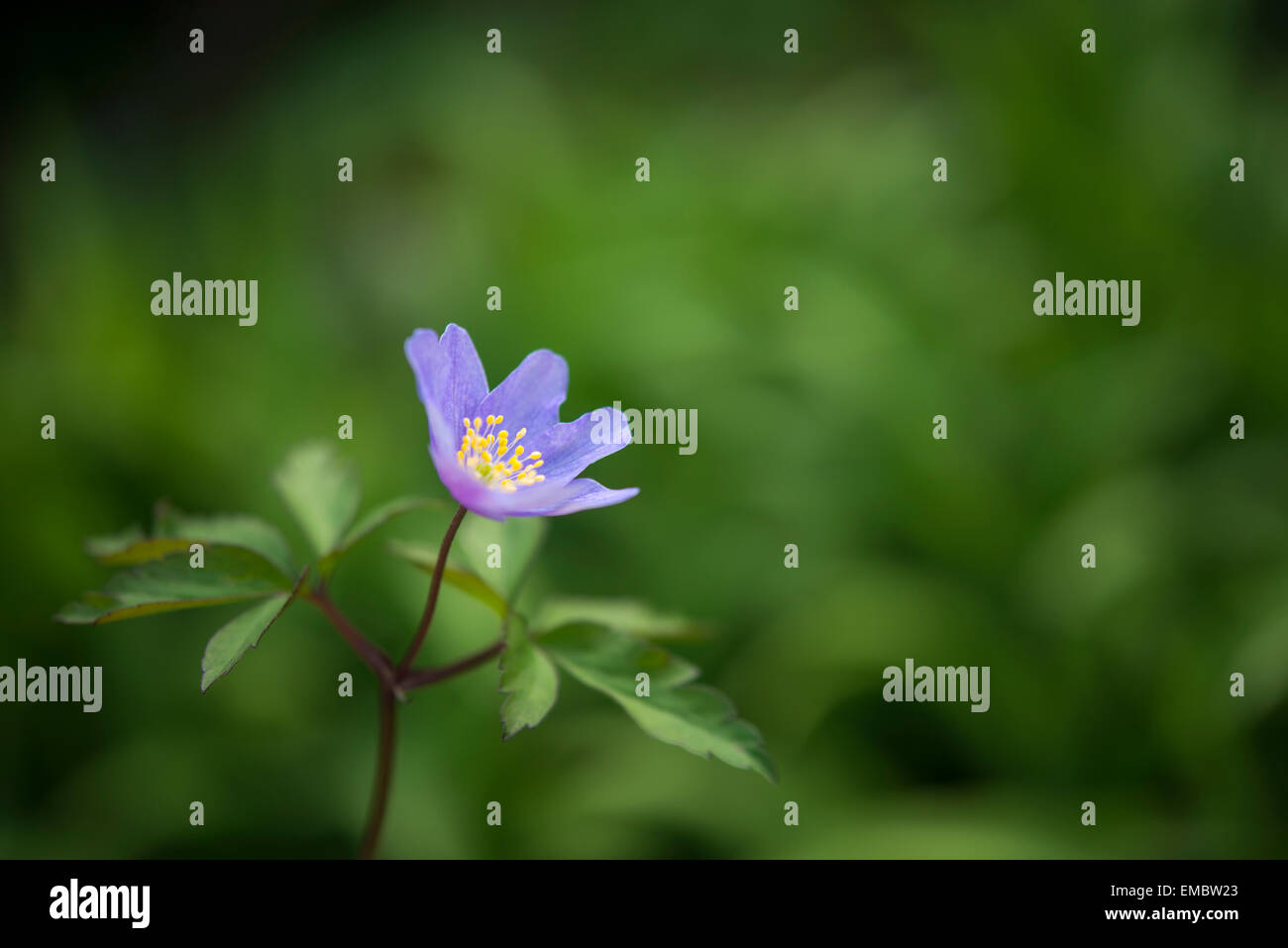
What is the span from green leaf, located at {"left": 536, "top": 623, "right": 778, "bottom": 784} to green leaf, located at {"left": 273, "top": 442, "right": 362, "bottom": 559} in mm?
370

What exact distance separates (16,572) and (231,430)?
721mm

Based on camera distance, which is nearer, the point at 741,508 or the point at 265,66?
the point at 741,508

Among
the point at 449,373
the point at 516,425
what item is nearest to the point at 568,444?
the point at 516,425

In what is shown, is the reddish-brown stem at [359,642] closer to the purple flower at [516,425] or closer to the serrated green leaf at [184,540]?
the serrated green leaf at [184,540]

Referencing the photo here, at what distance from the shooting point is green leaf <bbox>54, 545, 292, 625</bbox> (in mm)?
1153

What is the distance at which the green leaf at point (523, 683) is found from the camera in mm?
1080

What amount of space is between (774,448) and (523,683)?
2.36 metres

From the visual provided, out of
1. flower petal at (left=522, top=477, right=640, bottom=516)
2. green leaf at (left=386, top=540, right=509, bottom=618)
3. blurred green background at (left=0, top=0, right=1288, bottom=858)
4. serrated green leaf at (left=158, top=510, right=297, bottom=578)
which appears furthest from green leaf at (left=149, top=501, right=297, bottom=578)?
blurred green background at (left=0, top=0, right=1288, bottom=858)

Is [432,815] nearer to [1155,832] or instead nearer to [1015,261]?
[1155,832]

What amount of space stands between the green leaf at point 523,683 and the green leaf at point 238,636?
252mm

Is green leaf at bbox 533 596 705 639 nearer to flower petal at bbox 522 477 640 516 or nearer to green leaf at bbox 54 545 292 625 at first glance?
flower petal at bbox 522 477 640 516
